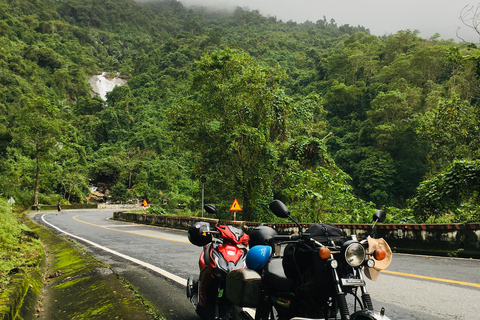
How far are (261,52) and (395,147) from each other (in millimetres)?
75731

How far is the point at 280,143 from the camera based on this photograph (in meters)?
21.1

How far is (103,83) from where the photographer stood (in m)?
123

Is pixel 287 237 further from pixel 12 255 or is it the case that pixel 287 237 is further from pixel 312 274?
pixel 12 255

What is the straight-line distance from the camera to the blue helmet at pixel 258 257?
107 inches

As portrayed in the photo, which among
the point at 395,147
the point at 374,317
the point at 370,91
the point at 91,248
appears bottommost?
the point at 91,248

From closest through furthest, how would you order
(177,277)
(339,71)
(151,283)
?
(151,283), (177,277), (339,71)

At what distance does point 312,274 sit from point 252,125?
18.6 m

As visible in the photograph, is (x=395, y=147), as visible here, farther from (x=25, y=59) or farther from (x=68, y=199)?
(x=25, y=59)

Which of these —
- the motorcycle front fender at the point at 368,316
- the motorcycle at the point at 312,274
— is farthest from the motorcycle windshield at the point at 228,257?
the motorcycle front fender at the point at 368,316

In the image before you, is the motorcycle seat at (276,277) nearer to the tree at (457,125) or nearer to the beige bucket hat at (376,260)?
the beige bucket hat at (376,260)

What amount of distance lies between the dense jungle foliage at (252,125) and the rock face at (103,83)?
3.29m

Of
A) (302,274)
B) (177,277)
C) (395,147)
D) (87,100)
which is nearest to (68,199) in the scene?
(87,100)

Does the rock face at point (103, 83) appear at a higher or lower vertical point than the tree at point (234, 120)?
higher

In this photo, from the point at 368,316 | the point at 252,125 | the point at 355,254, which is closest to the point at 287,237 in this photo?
the point at 355,254
